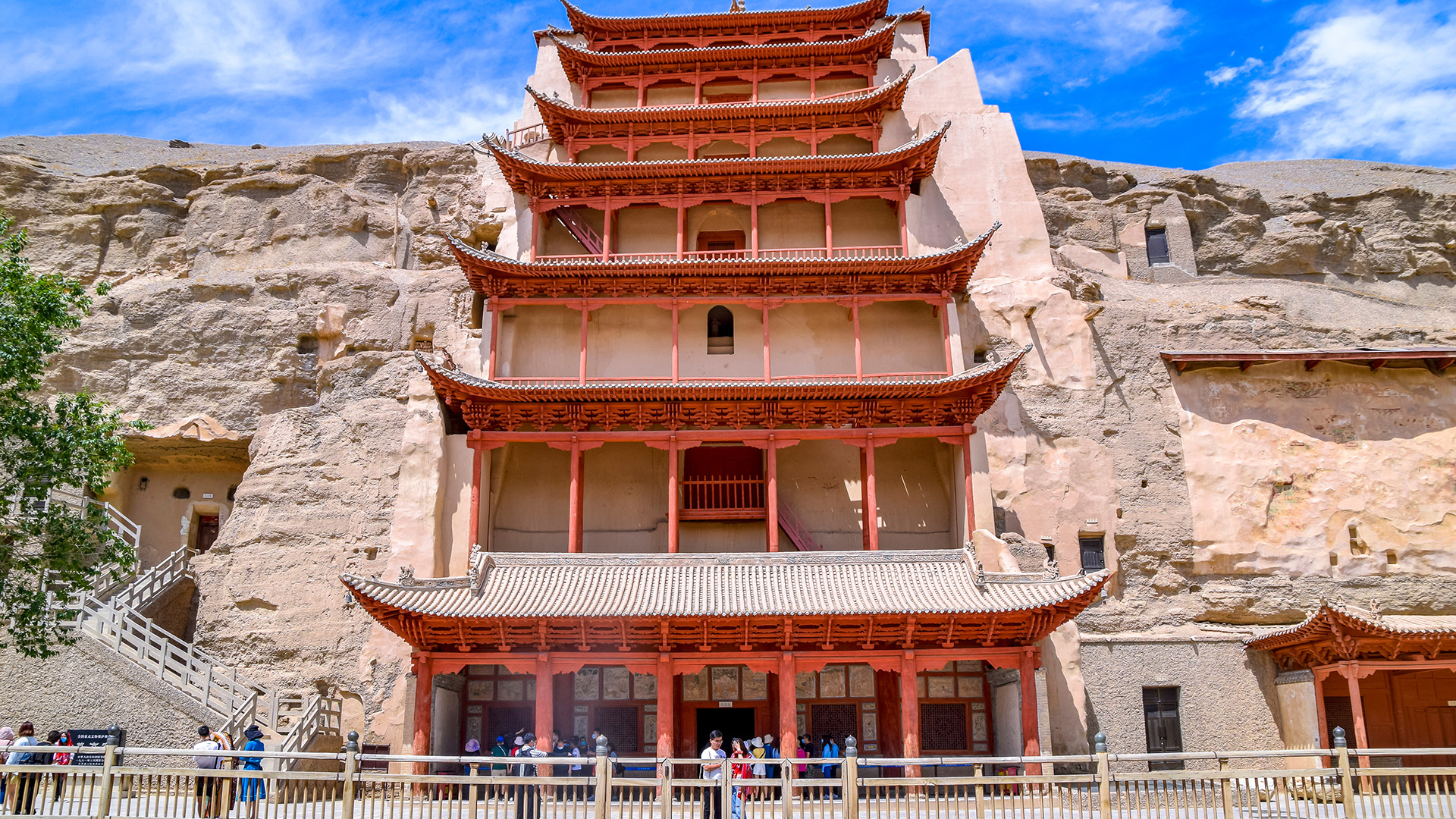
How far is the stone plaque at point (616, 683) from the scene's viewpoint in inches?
771

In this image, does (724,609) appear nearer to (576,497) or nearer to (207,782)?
(576,497)

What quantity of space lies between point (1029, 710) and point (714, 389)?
8.22m

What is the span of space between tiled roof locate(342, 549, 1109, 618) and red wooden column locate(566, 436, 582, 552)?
0.84 m

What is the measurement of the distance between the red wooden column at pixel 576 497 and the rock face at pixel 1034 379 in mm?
2550

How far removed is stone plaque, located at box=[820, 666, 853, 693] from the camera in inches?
781

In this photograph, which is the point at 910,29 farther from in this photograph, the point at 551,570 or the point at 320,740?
the point at 320,740

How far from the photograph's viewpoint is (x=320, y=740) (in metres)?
19.8

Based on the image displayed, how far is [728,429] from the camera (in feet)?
69.3

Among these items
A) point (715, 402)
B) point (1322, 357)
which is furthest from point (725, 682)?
point (1322, 357)

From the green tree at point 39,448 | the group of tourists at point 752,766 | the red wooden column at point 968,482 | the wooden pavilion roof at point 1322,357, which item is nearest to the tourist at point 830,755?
the group of tourists at point 752,766

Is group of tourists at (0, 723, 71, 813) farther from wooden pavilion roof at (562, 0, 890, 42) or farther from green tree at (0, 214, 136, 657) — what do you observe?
wooden pavilion roof at (562, 0, 890, 42)

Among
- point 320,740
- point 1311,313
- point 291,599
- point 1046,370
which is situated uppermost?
point 1311,313

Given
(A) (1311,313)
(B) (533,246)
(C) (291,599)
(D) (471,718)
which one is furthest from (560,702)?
(A) (1311,313)

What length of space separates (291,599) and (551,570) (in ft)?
21.1
